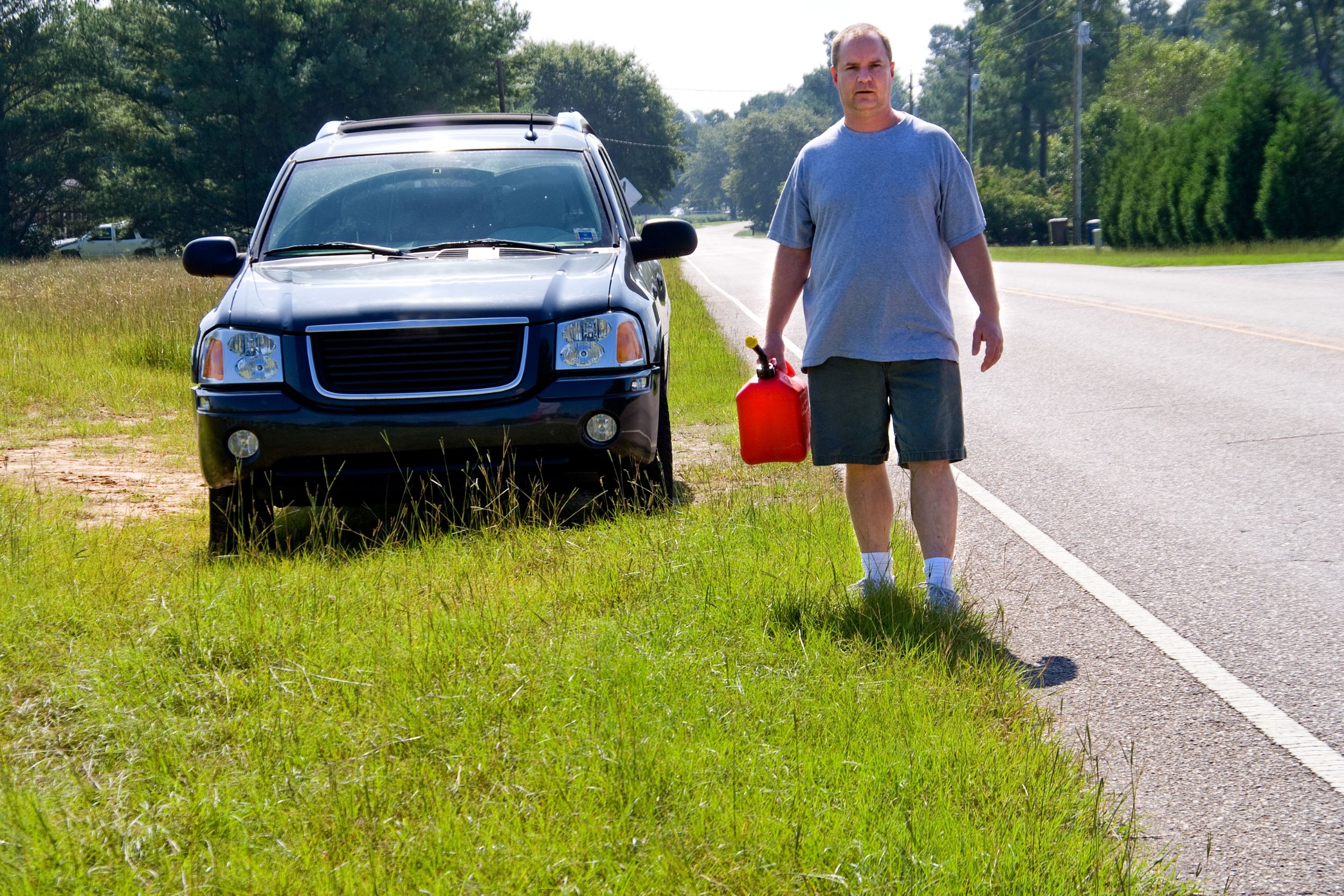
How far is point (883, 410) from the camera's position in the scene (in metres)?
4.70

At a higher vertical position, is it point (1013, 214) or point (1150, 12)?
point (1150, 12)

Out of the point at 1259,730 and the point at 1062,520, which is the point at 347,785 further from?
the point at 1062,520

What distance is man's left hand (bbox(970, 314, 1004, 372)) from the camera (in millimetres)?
4684

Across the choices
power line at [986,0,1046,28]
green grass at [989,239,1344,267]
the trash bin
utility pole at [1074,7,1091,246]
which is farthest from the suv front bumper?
power line at [986,0,1046,28]

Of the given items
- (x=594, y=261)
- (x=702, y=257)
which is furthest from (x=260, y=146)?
(x=594, y=261)

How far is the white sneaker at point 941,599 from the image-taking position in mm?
4520

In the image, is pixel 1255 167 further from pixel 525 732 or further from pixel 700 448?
pixel 525 732

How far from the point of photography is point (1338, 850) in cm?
299

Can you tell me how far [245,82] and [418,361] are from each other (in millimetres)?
49594

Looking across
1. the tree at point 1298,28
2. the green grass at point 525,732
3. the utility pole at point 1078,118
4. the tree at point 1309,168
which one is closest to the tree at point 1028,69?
the tree at point 1298,28

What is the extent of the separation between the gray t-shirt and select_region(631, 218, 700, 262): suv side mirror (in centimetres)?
229

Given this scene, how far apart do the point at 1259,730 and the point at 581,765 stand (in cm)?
187

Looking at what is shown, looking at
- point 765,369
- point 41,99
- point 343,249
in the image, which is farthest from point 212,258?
point 41,99

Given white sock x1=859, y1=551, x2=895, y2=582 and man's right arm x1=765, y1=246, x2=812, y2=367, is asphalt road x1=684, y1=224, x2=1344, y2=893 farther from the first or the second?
man's right arm x1=765, y1=246, x2=812, y2=367
